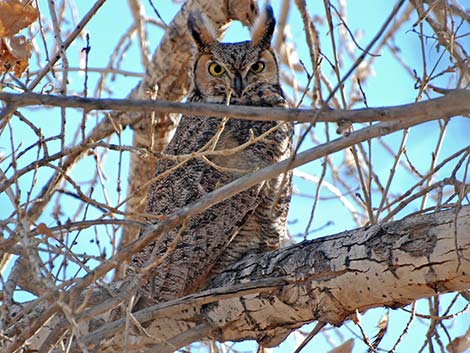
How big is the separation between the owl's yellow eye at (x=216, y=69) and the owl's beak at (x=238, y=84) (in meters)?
0.09

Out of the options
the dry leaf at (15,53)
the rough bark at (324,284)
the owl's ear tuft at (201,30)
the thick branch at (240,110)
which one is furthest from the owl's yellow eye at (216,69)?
the thick branch at (240,110)

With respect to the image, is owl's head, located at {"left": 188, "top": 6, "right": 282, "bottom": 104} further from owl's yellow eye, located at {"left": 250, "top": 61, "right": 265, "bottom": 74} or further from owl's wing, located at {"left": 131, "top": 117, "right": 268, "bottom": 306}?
owl's wing, located at {"left": 131, "top": 117, "right": 268, "bottom": 306}

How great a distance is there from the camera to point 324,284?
2346mm

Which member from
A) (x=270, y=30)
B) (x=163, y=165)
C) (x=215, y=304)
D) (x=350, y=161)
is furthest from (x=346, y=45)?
(x=215, y=304)

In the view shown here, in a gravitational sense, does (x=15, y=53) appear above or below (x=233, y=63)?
below

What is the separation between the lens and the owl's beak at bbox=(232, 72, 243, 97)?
3500 millimetres

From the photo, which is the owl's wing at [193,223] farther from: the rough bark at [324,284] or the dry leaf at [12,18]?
the dry leaf at [12,18]

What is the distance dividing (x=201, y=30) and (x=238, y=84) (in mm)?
405

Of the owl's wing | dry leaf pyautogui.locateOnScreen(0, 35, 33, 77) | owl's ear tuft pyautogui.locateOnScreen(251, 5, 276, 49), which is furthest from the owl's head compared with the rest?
dry leaf pyautogui.locateOnScreen(0, 35, 33, 77)

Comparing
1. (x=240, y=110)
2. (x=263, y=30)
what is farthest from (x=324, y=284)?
(x=263, y=30)

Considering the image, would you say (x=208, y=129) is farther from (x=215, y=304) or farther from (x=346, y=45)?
(x=346, y=45)

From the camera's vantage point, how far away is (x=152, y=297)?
2.68 metres

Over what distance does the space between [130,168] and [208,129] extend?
112 centimetres

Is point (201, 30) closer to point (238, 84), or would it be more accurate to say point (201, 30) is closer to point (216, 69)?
point (216, 69)
